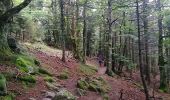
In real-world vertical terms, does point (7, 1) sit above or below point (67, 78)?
above

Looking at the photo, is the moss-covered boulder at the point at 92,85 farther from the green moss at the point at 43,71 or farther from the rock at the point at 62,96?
the rock at the point at 62,96

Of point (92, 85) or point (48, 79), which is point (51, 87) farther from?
point (92, 85)

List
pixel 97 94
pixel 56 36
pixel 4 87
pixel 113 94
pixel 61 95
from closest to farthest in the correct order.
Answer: pixel 4 87
pixel 61 95
pixel 97 94
pixel 113 94
pixel 56 36

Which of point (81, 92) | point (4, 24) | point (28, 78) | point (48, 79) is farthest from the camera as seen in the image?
point (81, 92)

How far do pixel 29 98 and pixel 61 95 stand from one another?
5.36ft

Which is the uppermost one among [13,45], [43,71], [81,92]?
[13,45]

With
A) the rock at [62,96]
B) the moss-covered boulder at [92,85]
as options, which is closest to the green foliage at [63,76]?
the moss-covered boulder at [92,85]

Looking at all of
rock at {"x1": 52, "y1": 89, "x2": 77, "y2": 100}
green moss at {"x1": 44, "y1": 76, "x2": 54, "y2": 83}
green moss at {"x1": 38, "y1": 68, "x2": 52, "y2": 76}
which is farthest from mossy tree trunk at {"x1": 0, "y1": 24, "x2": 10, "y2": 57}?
rock at {"x1": 52, "y1": 89, "x2": 77, "y2": 100}

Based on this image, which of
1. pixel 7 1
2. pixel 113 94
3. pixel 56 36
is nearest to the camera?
pixel 7 1

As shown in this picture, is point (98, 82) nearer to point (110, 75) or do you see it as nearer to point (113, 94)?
point (113, 94)

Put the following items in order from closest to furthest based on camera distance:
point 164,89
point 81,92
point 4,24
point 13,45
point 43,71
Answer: point 4,24, point 81,92, point 13,45, point 43,71, point 164,89

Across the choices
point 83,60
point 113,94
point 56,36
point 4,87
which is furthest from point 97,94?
point 56,36

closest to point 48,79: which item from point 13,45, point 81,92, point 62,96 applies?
point 81,92

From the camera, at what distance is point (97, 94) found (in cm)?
1647
